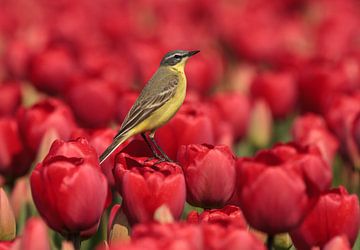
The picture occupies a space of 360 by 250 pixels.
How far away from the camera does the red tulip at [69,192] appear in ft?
5.53

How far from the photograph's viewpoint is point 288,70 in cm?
365

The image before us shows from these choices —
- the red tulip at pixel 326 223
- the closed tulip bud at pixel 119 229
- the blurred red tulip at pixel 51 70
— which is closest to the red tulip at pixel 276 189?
the red tulip at pixel 326 223

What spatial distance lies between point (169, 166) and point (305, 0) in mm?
5145

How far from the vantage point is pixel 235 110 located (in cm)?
312

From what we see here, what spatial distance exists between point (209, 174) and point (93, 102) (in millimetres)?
1132

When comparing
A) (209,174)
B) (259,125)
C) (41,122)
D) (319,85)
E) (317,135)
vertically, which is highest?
(209,174)

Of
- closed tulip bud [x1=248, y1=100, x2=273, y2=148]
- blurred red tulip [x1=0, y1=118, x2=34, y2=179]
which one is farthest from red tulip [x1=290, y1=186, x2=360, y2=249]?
closed tulip bud [x1=248, y1=100, x2=273, y2=148]

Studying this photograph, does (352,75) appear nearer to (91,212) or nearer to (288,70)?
(288,70)

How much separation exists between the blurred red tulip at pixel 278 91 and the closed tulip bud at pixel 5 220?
1645 mm

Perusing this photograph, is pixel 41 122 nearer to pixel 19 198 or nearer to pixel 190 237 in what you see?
pixel 19 198

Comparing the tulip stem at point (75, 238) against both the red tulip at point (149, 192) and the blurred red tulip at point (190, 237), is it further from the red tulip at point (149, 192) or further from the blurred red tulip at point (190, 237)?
the blurred red tulip at point (190, 237)

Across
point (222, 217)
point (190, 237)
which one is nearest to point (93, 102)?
point (222, 217)

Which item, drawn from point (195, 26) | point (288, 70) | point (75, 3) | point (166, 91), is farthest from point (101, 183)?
point (195, 26)

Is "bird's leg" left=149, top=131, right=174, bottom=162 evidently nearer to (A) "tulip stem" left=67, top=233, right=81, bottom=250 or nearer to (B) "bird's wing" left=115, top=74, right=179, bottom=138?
(B) "bird's wing" left=115, top=74, right=179, bottom=138
